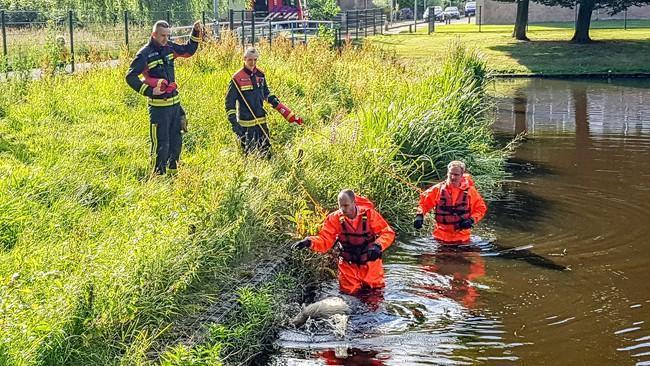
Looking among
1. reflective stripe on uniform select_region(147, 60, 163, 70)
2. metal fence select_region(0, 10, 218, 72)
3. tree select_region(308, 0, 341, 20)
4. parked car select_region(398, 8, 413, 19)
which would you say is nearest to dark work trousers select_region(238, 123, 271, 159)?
reflective stripe on uniform select_region(147, 60, 163, 70)

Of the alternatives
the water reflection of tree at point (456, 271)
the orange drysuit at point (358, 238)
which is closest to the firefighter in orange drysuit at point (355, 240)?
the orange drysuit at point (358, 238)

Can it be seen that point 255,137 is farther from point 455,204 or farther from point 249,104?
point 455,204

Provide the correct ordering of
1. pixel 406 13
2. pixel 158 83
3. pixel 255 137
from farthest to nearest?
pixel 406 13 < pixel 255 137 < pixel 158 83

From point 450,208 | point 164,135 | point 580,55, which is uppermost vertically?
point 580,55

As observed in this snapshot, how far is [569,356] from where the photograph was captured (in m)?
7.21

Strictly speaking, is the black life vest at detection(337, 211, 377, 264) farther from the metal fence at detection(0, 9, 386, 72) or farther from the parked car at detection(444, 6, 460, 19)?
the parked car at detection(444, 6, 460, 19)

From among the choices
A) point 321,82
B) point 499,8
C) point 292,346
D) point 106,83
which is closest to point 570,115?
point 321,82

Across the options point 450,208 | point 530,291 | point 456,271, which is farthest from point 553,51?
point 530,291

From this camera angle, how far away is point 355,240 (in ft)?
28.3

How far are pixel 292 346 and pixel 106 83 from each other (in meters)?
9.84

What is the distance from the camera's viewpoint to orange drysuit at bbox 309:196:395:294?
28.2 ft

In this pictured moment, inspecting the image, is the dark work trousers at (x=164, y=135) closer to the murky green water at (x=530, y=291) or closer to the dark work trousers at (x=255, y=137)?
the dark work trousers at (x=255, y=137)

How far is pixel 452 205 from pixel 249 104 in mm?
3191

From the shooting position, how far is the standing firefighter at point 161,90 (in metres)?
10.9
